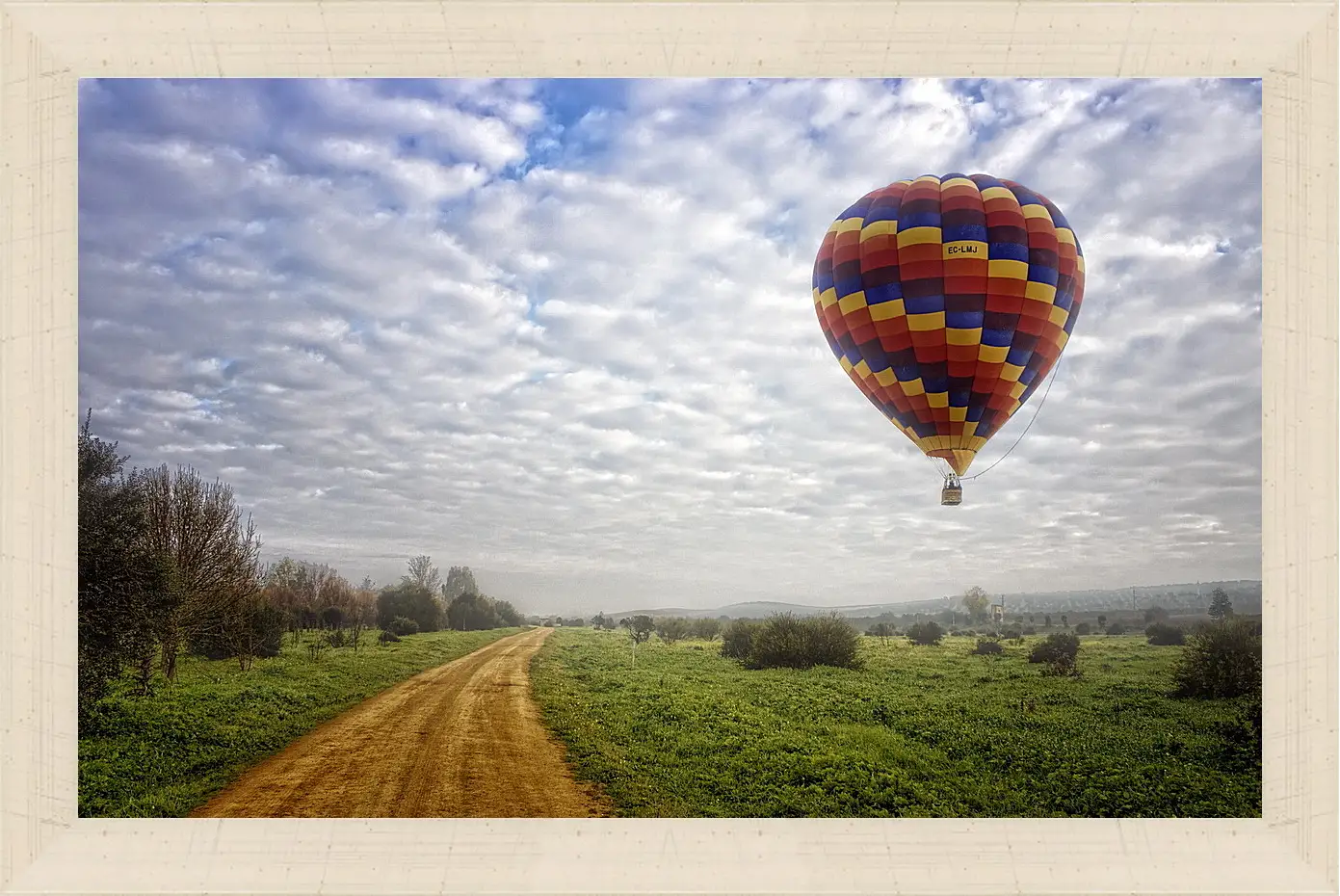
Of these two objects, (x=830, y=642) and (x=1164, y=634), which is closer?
(x=830, y=642)

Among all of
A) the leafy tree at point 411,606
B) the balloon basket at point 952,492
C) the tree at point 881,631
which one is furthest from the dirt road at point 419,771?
the leafy tree at point 411,606

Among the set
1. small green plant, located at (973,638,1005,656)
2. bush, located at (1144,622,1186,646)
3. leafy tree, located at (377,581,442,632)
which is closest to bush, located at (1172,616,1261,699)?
bush, located at (1144,622,1186,646)

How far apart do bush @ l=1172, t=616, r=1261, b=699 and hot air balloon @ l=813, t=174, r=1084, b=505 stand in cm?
335

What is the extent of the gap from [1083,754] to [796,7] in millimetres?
5977

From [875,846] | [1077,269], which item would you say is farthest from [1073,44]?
[875,846]

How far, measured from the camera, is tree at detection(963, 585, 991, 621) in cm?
1864

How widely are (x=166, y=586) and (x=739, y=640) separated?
795 cm

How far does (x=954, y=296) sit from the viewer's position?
6.29 metres

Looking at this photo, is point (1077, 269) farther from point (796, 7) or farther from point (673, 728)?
point (673, 728)

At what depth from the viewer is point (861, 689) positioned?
848cm

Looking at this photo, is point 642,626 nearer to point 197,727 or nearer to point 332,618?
point 332,618

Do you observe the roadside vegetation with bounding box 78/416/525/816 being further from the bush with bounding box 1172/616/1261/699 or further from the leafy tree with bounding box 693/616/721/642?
the bush with bounding box 1172/616/1261/699

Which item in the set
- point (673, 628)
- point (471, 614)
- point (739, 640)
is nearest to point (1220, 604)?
point (739, 640)

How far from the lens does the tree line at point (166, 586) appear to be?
680 centimetres
